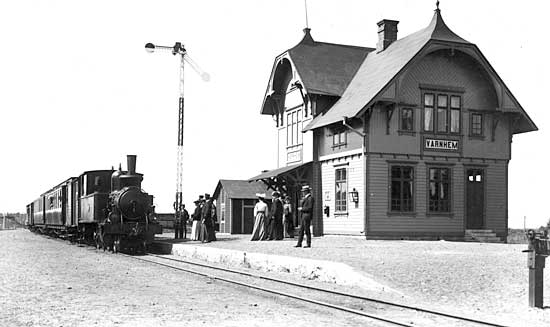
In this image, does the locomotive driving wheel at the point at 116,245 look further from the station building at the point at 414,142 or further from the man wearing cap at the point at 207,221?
the station building at the point at 414,142

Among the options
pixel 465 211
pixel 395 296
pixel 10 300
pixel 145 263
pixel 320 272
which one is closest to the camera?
pixel 10 300

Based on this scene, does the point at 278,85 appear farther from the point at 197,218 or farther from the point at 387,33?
the point at 197,218

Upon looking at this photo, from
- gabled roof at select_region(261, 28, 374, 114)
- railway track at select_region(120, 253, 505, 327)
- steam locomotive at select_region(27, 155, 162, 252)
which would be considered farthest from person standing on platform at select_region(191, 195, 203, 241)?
railway track at select_region(120, 253, 505, 327)

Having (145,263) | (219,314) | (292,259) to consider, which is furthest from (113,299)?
(145,263)

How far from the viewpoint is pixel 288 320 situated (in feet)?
29.7

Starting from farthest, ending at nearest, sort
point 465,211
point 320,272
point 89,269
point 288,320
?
1. point 465,211
2. point 89,269
3. point 320,272
4. point 288,320

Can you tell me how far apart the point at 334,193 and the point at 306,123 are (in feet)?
11.9

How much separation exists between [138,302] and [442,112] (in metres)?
17.9

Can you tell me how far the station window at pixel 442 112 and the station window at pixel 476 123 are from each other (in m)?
0.63

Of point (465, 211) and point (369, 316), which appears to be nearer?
point (369, 316)

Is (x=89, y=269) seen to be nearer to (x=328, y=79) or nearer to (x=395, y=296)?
(x=395, y=296)

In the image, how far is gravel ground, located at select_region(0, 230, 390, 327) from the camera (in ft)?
29.5

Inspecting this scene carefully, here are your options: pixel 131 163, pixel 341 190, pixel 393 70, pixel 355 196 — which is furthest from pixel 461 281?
pixel 131 163

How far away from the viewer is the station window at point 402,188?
990 inches
